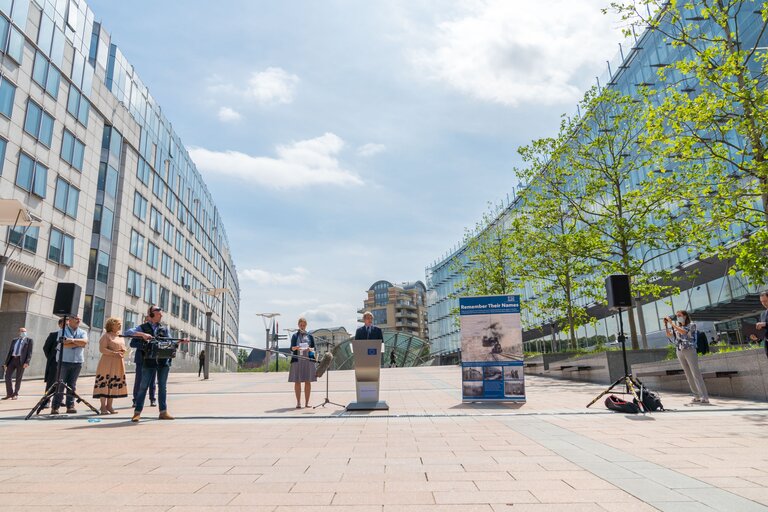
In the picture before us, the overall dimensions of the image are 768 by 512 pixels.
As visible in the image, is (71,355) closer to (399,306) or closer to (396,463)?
(396,463)

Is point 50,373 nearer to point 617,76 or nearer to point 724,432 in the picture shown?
point 724,432

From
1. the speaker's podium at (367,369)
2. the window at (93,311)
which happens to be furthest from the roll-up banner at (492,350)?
the window at (93,311)

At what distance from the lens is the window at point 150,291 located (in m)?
41.8

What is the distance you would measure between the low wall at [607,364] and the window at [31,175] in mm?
28162

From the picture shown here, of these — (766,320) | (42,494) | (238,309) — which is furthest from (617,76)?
(238,309)

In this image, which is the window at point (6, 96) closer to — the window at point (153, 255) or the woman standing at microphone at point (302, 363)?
the window at point (153, 255)

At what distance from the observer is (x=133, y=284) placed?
39.1 m

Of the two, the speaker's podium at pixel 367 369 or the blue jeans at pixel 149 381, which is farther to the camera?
the speaker's podium at pixel 367 369

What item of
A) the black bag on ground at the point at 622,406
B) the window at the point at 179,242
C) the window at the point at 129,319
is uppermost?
the window at the point at 179,242

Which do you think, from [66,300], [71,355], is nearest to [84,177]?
[71,355]

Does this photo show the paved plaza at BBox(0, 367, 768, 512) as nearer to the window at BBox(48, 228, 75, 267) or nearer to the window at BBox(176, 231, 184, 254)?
the window at BBox(48, 228, 75, 267)

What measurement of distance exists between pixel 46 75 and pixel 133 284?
16991 millimetres

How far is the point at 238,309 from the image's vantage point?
109438mm

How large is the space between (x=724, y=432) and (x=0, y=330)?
101ft
